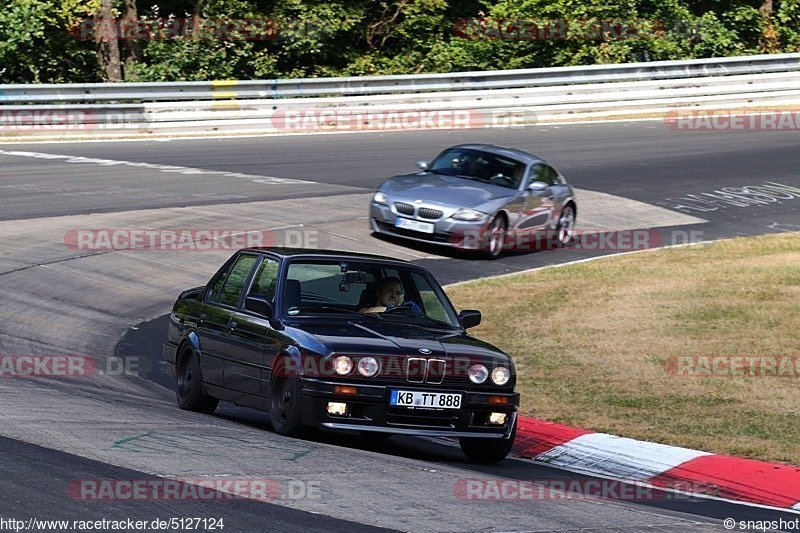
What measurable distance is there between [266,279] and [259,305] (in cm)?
52

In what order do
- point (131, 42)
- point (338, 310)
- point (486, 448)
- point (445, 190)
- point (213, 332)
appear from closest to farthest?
1. point (486, 448)
2. point (338, 310)
3. point (213, 332)
4. point (445, 190)
5. point (131, 42)

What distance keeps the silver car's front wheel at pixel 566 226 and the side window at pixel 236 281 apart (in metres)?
10.6

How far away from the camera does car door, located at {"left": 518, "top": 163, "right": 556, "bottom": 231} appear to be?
19.7 metres

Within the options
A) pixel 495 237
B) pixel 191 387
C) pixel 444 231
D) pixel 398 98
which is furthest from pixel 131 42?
pixel 191 387

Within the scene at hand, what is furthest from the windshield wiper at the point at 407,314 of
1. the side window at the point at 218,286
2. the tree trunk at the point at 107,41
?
the tree trunk at the point at 107,41

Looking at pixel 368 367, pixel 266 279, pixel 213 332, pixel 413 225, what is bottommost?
pixel 413 225

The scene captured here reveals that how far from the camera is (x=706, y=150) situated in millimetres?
29578

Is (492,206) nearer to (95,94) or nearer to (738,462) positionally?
(738,462)

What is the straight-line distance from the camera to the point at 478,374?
30.7 ft

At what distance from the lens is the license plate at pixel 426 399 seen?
9062 millimetres

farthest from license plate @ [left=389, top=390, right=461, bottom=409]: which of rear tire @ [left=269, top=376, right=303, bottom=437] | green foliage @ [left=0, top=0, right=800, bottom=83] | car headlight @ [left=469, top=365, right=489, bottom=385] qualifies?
green foliage @ [left=0, top=0, right=800, bottom=83]

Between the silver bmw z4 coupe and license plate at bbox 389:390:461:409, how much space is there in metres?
9.49

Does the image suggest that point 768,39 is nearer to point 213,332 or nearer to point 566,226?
point 566,226

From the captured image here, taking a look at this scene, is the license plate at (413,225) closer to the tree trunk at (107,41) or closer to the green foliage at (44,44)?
the tree trunk at (107,41)
